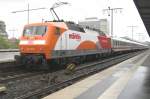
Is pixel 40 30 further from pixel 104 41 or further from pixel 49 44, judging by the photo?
pixel 104 41

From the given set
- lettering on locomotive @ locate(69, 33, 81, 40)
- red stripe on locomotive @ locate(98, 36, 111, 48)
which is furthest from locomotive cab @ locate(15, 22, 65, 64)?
red stripe on locomotive @ locate(98, 36, 111, 48)

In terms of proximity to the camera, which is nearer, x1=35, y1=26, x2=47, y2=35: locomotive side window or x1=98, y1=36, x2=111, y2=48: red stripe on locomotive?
x1=35, y1=26, x2=47, y2=35: locomotive side window

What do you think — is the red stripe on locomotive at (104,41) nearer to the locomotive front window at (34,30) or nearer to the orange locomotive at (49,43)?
the orange locomotive at (49,43)

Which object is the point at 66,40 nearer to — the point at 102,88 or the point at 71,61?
the point at 71,61

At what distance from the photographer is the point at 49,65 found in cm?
2280

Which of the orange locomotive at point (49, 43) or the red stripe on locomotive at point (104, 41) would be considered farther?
the red stripe on locomotive at point (104, 41)

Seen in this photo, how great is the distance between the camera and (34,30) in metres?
22.8

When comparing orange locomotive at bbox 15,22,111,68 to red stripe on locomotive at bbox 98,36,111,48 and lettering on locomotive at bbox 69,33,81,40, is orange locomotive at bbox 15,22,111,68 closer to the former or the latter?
lettering on locomotive at bbox 69,33,81,40

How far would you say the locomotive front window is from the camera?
22370 millimetres

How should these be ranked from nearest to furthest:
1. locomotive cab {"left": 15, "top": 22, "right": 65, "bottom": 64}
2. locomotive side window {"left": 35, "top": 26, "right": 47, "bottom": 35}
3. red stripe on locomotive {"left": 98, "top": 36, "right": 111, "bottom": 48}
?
locomotive cab {"left": 15, "top": 22, "right": 65, "bottom": 64}, locomotive side window {"left": 35, "top": 26, "right": 47, "bottom": 35}, red stripe on locomotive {"left": 98, "top": 36, "right": 111, "bottom": 48}

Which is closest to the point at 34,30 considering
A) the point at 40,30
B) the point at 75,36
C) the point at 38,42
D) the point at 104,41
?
the point at 40,30

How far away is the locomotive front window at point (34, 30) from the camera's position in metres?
22.4

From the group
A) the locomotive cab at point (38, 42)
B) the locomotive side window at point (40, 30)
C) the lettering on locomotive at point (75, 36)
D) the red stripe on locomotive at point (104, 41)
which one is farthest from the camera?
the red stripe on locomotive at point (104, 41)

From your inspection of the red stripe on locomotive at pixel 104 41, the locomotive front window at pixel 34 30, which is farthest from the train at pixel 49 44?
the red stripe on locomotive at pixel 104 41
